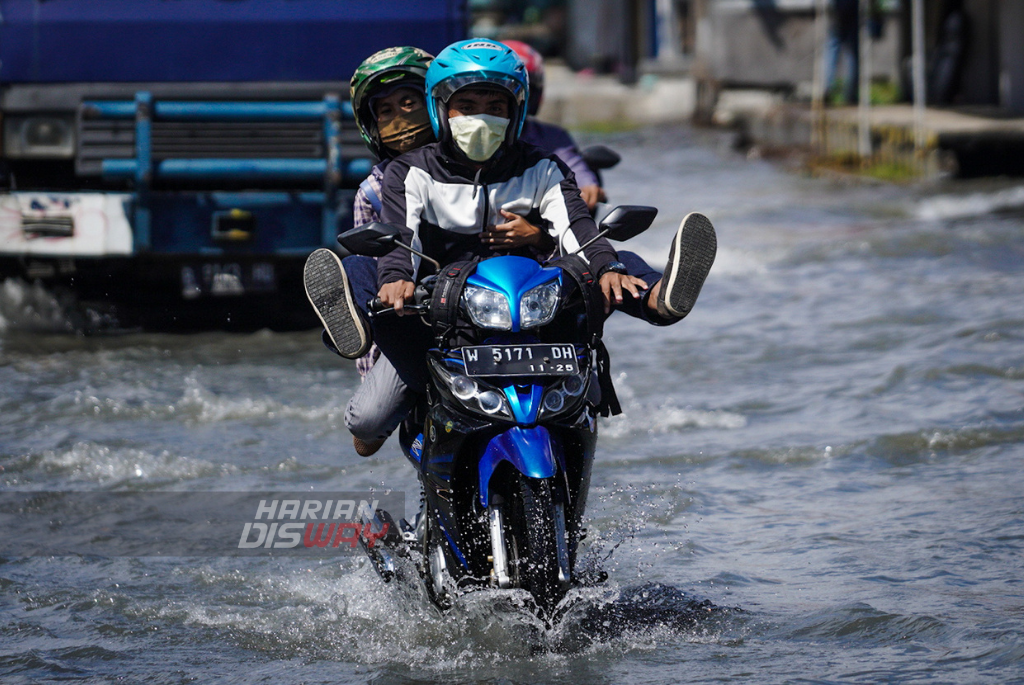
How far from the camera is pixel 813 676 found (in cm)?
404

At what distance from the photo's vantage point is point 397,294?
397 cm

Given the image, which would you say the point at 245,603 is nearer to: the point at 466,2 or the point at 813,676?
the point at 813,676

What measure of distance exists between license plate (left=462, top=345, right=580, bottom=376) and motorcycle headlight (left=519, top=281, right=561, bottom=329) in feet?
0.23

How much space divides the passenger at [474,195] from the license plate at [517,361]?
24cm

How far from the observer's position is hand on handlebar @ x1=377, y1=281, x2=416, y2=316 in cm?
396

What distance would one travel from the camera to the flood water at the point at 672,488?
4.26 meters

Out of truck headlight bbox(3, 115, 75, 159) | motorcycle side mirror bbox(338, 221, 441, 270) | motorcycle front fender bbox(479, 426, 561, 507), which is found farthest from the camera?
truck headlight bbox(3, 115, 75, 159)

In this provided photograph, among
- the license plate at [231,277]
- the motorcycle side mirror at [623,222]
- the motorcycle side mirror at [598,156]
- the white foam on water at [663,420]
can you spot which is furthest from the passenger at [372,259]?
the license plate at [231,277]

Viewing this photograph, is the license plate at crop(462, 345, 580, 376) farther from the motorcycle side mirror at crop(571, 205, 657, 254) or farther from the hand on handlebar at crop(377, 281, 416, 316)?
the motorcycle side mirror at crop(571, 205, 657, 254)

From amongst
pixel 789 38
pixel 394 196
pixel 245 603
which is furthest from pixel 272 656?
pixel 789 38

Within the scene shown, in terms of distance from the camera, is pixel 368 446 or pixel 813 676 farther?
pixel 368 446

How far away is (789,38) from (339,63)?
17868 mm

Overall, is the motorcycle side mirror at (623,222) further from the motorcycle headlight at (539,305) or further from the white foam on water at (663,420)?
the white foam on water at (663,420)

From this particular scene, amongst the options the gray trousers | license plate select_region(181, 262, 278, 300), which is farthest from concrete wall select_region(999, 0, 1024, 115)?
the gray trousers
